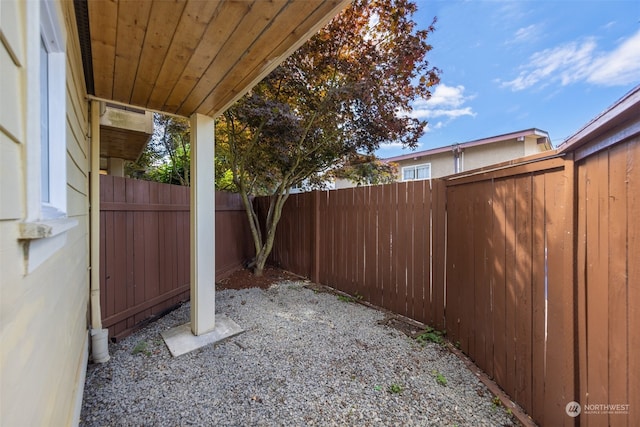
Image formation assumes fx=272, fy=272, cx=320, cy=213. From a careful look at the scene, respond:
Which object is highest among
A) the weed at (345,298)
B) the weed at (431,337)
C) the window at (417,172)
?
the window at (417,172)

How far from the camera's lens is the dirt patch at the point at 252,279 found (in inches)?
185

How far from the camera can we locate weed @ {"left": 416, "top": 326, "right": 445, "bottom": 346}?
9.43ft

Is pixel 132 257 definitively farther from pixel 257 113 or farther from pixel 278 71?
pixel 278 71

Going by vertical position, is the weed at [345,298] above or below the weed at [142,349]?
below

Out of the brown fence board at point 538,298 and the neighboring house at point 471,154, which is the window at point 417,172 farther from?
the brown fence board at point 538,298

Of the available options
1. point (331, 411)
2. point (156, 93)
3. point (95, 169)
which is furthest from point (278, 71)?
point (331, 411)

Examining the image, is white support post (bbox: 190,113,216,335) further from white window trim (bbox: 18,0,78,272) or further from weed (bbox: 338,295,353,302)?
weed (bbox: 338,295,353,302)

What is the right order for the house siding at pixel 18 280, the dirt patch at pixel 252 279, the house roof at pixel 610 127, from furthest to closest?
the dirt patch at pixel 252 279 < the house roof at pixel 610 127 < the house siding at pixel 18 280

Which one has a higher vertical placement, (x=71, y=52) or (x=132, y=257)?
(x=71, y=52)

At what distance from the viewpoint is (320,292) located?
446cm

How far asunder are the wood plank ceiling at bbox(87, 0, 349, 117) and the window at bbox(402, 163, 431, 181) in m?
8.96

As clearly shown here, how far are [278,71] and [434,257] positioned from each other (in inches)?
140

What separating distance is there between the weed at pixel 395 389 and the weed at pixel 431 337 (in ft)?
2.64

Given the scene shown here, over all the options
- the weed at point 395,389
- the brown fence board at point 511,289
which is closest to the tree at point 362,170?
the brown fence board at point 511,289
